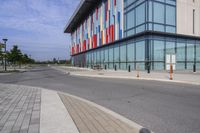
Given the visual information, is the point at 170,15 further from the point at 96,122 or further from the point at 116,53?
the point at 96,122

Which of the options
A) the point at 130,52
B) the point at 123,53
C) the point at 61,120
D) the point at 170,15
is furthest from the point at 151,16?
the point at 61,120

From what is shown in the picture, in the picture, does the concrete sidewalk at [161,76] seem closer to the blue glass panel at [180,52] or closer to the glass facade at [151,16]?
A: the blue glass panel at [180,52]

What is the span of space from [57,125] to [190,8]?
34.2m

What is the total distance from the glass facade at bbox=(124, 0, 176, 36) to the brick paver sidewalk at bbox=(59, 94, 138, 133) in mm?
23873

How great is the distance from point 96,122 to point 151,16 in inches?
1021

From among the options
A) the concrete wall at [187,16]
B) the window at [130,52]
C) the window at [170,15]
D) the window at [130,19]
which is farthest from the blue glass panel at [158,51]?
the window at [130,19]

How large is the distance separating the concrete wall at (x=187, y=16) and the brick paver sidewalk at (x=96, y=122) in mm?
28664

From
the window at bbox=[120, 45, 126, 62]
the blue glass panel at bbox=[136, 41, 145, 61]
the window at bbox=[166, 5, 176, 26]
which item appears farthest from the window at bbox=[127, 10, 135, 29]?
the window at bbox=[166, 5, 176, 26]

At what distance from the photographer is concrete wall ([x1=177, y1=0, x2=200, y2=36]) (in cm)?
3112

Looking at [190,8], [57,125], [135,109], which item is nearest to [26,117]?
[57,125]

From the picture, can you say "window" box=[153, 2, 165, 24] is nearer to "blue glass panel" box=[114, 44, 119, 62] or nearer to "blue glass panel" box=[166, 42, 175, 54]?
"blue glass panel" box=[166, 42, 175, 54]

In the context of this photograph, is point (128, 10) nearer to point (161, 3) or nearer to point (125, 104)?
point (161, 3)

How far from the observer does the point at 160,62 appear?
28938 mm

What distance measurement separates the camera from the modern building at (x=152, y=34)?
92.6 feet
